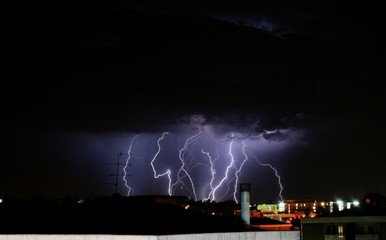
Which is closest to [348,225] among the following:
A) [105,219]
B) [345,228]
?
[345,228]

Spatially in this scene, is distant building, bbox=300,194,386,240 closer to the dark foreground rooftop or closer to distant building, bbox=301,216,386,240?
distant building, bbox=301,216,386,240

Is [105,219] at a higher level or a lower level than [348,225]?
higher

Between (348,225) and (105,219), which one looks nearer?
(105,219)

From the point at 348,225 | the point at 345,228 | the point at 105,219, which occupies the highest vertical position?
the point at 105,219

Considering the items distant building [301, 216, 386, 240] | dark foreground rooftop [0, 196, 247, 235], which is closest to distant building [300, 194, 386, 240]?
distant building [301, 216, 386, 240]

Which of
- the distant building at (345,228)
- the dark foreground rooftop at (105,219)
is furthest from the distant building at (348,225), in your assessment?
the dark foreground rooftop at (105,219)

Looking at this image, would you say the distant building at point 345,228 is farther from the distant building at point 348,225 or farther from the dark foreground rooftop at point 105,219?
the dark foreground rooftop at point 105,219

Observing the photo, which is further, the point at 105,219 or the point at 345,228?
the point at 345,228

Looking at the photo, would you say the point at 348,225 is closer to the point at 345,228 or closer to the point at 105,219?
the point at 345,228

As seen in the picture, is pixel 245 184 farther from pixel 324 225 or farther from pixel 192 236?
pixel 192 236

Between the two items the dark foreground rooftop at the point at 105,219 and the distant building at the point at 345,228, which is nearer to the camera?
the dark foreground rooftop at the point at 105,219

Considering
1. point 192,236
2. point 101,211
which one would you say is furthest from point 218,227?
point 101,211

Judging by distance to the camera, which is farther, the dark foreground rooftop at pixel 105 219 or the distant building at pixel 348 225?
the distant building at pixel 348 225

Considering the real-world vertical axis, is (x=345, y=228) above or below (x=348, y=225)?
below
